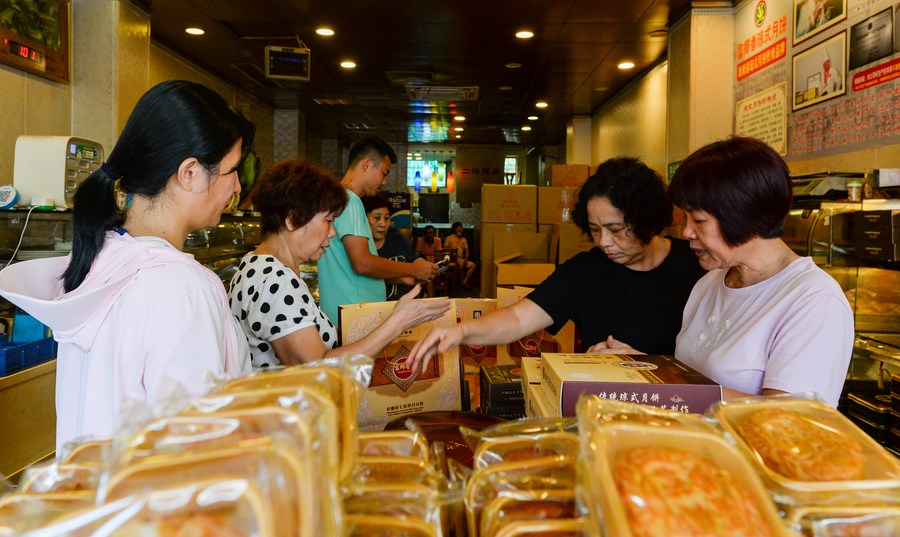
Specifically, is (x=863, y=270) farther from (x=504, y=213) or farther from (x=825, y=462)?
(x=504, y=213)

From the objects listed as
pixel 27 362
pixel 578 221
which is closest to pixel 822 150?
pixel 578 221

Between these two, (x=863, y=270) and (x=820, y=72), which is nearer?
(x=863, y=270)

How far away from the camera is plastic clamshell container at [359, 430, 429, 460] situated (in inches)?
29.3

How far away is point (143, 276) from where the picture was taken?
114 centimetres

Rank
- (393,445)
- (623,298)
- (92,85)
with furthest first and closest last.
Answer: (92,85), (623,298), (393,445)

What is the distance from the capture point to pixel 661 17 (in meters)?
5.70

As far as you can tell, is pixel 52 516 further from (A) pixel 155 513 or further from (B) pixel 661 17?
(B) pixel 661 17

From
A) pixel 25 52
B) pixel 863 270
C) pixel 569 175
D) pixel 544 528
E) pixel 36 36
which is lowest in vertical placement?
pixel 544 528

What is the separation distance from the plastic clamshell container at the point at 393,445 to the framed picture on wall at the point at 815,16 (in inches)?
168

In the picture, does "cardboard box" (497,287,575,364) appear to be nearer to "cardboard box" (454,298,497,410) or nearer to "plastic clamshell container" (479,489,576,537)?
"cardboard box" (454,298,497,410)

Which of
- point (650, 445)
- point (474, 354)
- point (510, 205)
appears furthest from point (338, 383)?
point (510, 205)

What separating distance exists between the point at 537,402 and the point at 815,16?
4072 millimetres

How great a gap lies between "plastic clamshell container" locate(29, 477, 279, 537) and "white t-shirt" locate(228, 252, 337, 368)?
52.3 inches

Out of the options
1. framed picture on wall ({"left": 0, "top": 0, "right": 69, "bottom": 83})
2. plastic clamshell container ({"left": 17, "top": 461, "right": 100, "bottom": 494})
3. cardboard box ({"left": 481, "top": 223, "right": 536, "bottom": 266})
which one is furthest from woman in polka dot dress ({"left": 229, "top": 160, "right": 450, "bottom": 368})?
cardboard box ({"left": 481, "top": 223, "right": 536, "bottom": 266})
